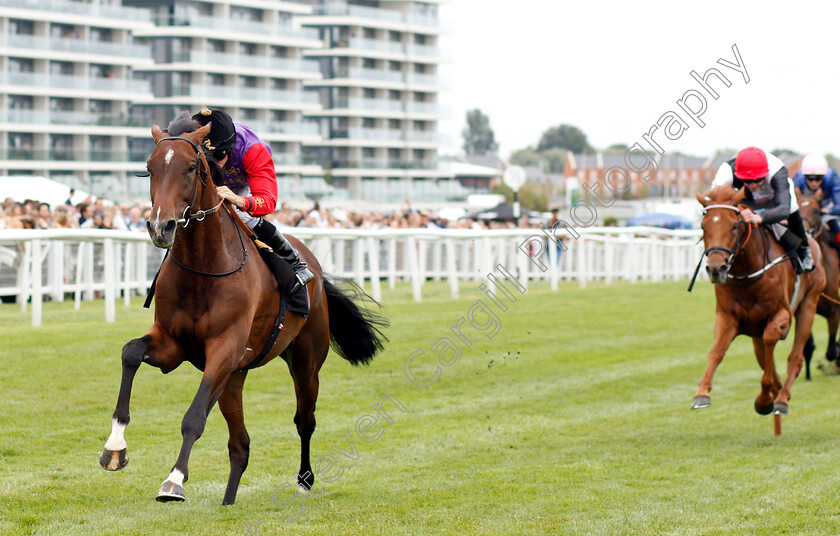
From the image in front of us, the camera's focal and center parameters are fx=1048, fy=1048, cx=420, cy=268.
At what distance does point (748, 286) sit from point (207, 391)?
4.40 metres

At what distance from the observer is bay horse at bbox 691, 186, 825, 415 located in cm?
737

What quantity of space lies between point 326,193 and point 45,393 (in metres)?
56.6

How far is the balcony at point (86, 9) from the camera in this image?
181ft

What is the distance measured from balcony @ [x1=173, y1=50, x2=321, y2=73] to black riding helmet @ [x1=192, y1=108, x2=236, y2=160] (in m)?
60.9

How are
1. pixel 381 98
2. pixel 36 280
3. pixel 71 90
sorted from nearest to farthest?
pixel 36 280 → pixel 71 90 → pixel 381 98

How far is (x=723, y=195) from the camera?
753 cm

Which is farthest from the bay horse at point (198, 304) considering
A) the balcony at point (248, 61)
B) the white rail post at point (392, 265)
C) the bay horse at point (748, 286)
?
the balcony at point (248, 61)

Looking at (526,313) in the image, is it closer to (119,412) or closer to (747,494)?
(747,494)

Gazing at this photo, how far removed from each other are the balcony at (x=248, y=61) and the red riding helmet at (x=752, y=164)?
5934cm

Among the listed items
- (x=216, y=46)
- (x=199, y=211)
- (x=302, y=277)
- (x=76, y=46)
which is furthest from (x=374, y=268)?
(x=216, y=46)

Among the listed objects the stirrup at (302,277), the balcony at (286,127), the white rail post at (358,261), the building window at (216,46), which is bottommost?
the white rail post at (358,261)

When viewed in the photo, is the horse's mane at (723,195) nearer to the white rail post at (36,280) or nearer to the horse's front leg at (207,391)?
the horse's front leg at (207,391)

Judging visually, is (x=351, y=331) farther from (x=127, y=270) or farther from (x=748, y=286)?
(x=127, y=270)

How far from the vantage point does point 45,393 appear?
8172 millimetres
